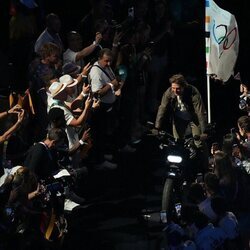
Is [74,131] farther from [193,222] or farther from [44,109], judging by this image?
[193,222]

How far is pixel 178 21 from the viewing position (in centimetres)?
1694

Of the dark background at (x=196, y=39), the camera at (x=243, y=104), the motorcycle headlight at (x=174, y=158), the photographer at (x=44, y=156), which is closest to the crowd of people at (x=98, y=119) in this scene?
the photographer at (x=44, y=156)

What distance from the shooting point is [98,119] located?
44.3 feet

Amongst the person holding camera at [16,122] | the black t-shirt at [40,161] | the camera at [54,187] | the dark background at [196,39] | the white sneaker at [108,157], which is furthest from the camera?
the dark background at [196,39]

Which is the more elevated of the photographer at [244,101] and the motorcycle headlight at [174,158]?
the photographer at [244,101]

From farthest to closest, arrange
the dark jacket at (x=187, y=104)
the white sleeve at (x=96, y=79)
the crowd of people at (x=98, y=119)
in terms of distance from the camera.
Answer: the white sleeve at (x=96, y=79)
the dark jacket at (x=187, y=104)
the crowd of people at (x=98, y=119)

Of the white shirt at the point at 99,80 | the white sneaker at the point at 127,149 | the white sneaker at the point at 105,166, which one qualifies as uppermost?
the white shirt at the point at 99,80

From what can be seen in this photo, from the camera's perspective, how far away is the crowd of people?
354 inches

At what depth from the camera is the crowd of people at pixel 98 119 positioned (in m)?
8.98

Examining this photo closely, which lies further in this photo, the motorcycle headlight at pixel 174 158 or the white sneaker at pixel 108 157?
the white sneaker at pixel 108 157

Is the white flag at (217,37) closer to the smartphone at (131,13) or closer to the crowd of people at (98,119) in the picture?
the crowd of people at (98,119)

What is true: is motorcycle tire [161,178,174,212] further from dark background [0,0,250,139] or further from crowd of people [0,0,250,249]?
dark background [0,0,250,139]

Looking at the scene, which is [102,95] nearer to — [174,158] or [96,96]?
[96,96]


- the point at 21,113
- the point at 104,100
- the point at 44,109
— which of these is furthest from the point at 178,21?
the point at 21,113
